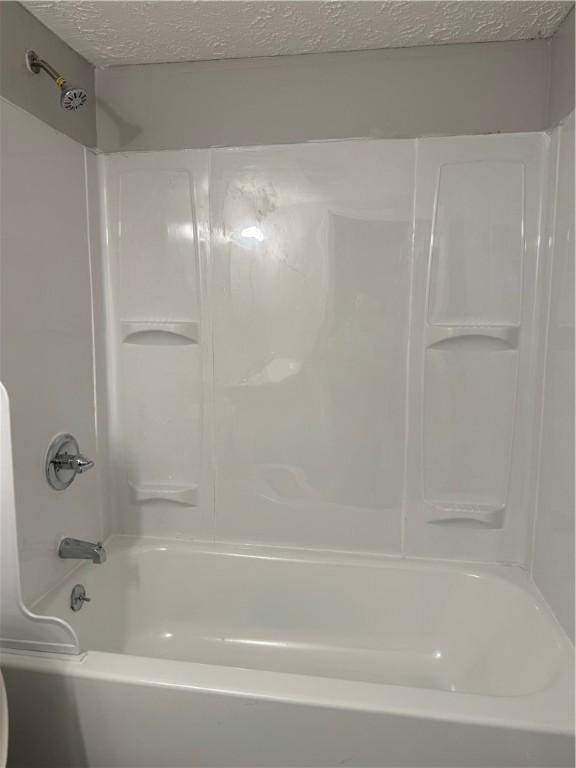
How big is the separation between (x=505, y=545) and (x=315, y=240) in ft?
3.55

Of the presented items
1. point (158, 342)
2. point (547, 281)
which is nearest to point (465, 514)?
point (547, 281)

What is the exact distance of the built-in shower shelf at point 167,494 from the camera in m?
1.82

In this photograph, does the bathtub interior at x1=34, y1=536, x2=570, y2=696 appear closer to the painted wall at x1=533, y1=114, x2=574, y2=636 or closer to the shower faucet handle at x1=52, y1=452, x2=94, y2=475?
the painted wall at x1=533, y1=114, x2=574, y2=636

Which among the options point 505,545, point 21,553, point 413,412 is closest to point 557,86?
point 413,412

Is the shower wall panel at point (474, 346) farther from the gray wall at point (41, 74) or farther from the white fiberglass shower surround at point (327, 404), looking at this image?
the gray wall at point (41, 74)

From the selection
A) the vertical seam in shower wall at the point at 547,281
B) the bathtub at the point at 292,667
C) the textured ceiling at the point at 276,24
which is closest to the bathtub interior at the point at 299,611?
the bathtub at the point at 292,667

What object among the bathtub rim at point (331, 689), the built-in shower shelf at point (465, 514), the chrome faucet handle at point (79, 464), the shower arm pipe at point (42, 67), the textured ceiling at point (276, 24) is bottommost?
the bathtub rim at point (331, 689)

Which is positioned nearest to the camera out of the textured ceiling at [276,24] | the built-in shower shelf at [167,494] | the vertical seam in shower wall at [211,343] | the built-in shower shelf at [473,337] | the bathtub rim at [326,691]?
the bathtub rim at [326,691]

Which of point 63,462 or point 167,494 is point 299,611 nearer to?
point 167,494

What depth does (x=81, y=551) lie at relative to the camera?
60.9 inches

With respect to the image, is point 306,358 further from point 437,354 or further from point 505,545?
point 505,545

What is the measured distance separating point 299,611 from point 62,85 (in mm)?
1624

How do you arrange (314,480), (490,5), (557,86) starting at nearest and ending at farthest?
(490,5), (557,86), (314,480)

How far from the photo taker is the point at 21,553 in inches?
54.9
